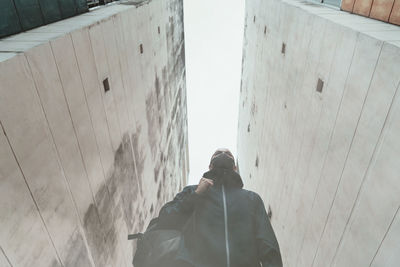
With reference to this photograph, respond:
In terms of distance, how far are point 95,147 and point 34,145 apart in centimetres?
237

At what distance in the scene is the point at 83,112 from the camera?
6059mm

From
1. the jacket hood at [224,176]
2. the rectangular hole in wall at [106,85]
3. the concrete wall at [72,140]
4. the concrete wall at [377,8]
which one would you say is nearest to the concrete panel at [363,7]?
the concrete wall at [377,8]

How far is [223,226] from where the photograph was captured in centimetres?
422

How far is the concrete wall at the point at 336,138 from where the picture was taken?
4.14 meters

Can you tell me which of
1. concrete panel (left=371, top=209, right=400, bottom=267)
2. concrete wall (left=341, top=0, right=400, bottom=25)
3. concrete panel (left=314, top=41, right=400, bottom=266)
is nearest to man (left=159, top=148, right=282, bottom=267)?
concrete panel (left=371, top=209, right=400, bottom=267)

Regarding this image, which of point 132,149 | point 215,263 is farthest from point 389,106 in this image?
point 132,149

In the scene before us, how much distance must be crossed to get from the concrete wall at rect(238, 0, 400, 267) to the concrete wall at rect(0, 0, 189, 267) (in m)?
5.52

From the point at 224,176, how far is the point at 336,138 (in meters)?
2.89

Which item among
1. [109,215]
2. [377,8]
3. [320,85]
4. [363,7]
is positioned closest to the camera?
[377,8]

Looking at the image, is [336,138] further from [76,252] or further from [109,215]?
[109,215]

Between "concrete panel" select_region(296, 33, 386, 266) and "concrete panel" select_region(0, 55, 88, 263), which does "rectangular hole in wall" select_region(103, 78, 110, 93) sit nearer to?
"concrete panel" select_region(0, 55, 88, 263)

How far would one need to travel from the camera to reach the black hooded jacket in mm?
4074

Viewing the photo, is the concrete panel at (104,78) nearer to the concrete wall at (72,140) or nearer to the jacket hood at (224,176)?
the concrete wall at (72,140)

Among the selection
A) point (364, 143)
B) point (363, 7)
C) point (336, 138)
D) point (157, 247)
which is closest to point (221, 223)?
point (157, 247)
